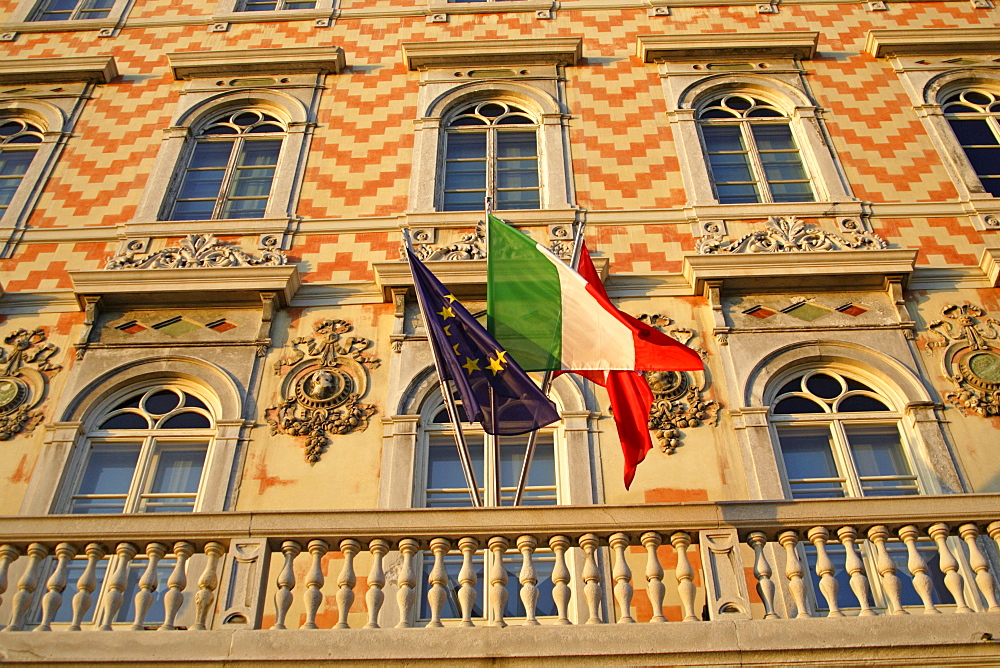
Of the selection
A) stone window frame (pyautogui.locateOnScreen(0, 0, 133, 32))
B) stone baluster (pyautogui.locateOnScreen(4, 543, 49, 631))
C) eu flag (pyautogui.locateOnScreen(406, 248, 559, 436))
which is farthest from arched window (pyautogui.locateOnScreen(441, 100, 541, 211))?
stone baluster (pyautogui.locateOnScreen(4, 543, 49, 631))

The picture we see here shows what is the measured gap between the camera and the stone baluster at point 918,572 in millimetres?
7254

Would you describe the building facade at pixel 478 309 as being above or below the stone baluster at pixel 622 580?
above

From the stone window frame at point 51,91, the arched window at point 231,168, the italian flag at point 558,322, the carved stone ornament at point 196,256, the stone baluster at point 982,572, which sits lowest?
the stone baluster at point 982,572

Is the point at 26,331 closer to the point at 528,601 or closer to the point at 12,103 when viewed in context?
the point at 12,103

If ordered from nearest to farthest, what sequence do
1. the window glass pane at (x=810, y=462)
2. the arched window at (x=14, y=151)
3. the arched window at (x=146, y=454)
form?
the window glass pane at (x=810, y=462) < the arched window at (x=146, y=454) < the arched window at (x=14, y=151)

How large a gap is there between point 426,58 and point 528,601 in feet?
30.5

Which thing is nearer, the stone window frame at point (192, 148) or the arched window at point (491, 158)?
the stone window frame at point (192, 148)

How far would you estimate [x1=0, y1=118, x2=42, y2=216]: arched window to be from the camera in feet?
44.8

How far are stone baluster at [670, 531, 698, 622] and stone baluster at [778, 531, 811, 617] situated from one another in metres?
0.64

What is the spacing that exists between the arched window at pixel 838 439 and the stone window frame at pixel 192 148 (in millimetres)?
5864

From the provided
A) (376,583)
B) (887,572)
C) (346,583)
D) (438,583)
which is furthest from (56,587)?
(887,572)

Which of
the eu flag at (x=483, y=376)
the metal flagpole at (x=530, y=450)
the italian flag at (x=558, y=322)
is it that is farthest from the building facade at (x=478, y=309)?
the italian flag at (x=558, y=322)

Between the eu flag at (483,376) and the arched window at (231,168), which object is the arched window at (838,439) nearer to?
the eu flag at (483,376)

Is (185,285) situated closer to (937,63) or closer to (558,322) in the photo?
(558,322)
